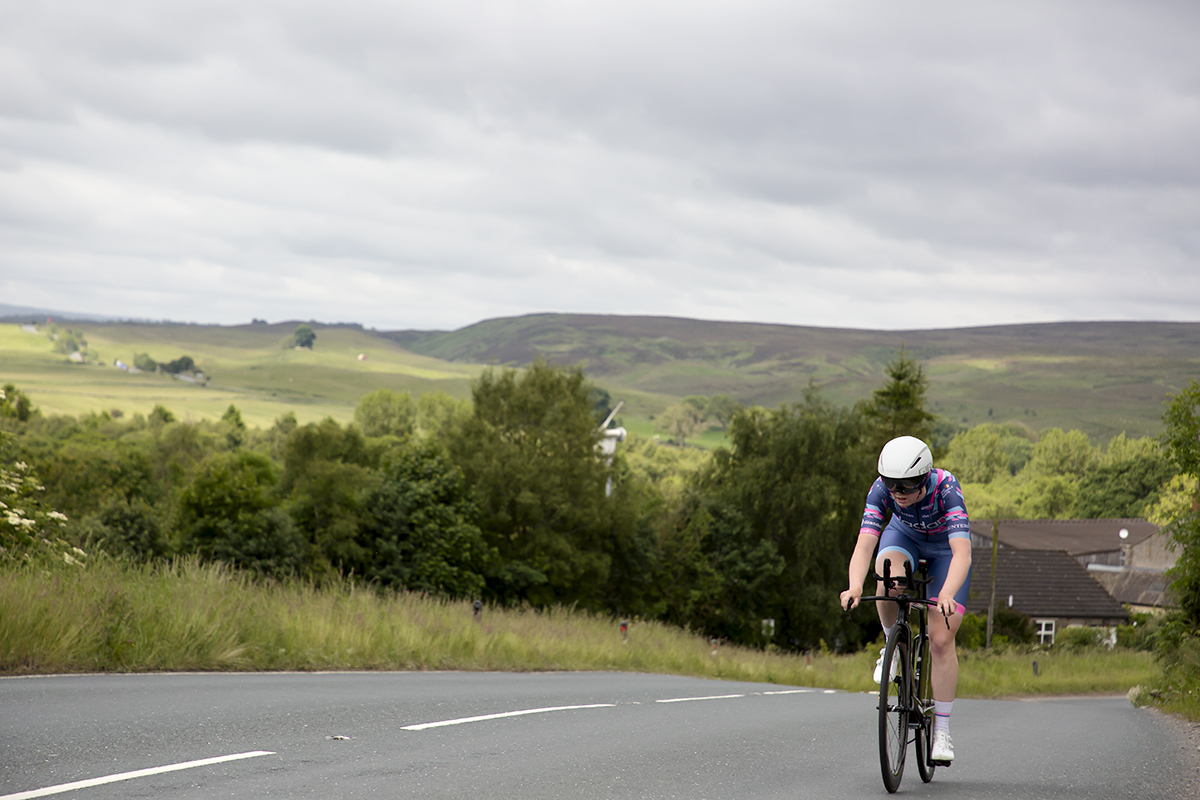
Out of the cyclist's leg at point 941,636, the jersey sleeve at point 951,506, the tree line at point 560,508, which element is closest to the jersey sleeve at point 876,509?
the jersey sleeve at point 951,506

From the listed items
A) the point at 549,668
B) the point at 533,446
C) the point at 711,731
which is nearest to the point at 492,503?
the point at 533,446

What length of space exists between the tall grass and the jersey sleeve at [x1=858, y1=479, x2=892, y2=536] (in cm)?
739

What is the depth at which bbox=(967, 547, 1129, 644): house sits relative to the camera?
2635 inches

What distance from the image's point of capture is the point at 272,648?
1205cm

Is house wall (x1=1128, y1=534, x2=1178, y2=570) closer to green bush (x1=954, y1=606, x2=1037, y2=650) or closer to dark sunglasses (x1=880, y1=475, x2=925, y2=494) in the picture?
green bush (x1=954, y1=606, x2=1037, y2=650)

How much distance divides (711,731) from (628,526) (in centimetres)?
5141

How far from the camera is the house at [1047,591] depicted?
6694 cm

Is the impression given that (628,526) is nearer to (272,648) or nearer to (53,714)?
(272,648)

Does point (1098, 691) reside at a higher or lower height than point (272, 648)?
lower

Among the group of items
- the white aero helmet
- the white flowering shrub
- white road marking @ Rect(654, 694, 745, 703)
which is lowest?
white road marking @ Rect(654, 694, 745, 703)

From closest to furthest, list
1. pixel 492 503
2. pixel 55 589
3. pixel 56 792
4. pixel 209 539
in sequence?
pixel 56 792 < pixel 55 589 < pixel 209 539 < pixel 492 503

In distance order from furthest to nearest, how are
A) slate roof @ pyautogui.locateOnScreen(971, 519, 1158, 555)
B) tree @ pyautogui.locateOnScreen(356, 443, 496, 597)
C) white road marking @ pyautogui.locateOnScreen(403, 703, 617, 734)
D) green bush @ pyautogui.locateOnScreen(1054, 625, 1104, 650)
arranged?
1. slate roof @ pyautogui.locateOnScreen(971, 519, 1158, 555)
2. green bush @ pyautogui.locateOnScreen(1054, 625, 1104, 650)
3. tree @ pyautogui.locateOnScreen(356, 443, 496, 597)
4. white road marking @ pyautogui.locateOnScreen(403, 703, 617, 734)

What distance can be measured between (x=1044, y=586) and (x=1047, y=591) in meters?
0.45

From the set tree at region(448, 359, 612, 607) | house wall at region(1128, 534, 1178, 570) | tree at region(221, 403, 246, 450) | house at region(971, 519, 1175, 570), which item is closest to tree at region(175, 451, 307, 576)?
tree at region(448, 359, 612, 607)
